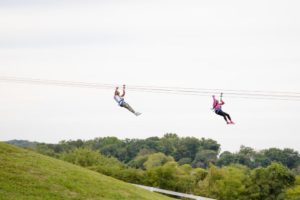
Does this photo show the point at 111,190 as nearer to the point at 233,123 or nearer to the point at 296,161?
the point at 233,123

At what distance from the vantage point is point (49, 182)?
35.7 meters

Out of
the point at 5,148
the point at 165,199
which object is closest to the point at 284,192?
the point at 165,199

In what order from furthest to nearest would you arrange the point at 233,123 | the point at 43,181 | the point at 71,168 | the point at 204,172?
the point at 204,172
the point at 71,168
the point at 43,181
the point at 233,123

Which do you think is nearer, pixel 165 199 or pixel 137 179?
pixel 165 199

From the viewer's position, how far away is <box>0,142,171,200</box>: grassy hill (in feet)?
110

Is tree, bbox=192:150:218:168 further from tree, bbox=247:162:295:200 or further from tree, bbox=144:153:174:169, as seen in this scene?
tree, bbox=247:162:295:200

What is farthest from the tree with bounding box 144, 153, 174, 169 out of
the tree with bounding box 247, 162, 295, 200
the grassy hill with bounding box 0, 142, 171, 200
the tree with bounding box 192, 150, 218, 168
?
the grassy hill with bounding box 0, 142, 171, 200

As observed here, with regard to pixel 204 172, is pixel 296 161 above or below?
above

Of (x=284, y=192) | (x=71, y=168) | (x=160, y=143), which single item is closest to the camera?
(x=71, y=168)

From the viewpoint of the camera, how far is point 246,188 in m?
81.1

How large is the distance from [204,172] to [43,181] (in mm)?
59620

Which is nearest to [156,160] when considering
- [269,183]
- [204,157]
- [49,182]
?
[204,157]

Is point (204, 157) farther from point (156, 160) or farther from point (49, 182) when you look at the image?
point (49, 182)

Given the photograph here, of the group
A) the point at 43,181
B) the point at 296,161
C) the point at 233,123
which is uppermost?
the point at 296,161
